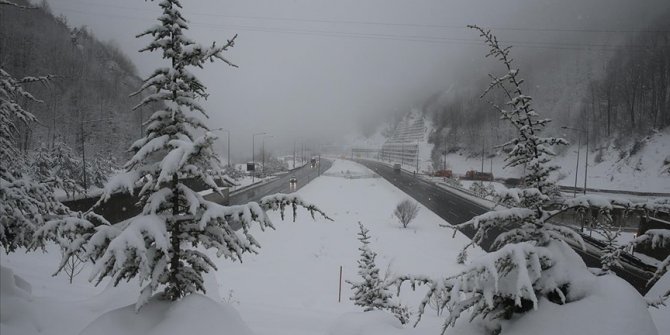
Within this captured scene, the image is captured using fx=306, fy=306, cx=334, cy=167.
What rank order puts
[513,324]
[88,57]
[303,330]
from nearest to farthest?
[513,324]
[303,330]
[88,57]

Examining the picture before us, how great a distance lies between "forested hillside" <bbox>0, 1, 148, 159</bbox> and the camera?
229ft

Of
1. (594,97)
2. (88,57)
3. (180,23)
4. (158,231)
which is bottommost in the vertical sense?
(158,231)

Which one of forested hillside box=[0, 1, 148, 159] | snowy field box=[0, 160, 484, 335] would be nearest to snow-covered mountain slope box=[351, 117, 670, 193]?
snowy field box=[0, 160, 484, 335]

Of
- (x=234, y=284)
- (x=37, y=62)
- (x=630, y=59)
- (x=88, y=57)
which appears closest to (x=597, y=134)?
(x=630, y=59)

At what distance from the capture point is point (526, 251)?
3.61 metres

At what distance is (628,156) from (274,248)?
219 feet

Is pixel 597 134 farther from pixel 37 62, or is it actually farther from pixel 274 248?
pixel 37 62

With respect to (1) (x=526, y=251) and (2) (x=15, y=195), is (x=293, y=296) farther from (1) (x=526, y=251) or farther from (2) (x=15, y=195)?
(1) (x=526, y=251)

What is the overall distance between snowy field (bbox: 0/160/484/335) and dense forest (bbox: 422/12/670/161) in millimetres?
36710

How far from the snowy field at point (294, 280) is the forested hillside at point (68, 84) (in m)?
56.9

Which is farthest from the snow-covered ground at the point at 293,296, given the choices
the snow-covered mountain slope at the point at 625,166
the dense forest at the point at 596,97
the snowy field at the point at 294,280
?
the dense forest at the point at 596,97

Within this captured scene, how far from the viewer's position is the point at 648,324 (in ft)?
10.9

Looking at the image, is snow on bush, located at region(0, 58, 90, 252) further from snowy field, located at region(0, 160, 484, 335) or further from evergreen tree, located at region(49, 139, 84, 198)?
evergreen tree, located at region(49, 139, 84, 198)

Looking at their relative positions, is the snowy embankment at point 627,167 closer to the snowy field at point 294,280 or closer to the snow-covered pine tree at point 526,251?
the snowy field at point 294,280
